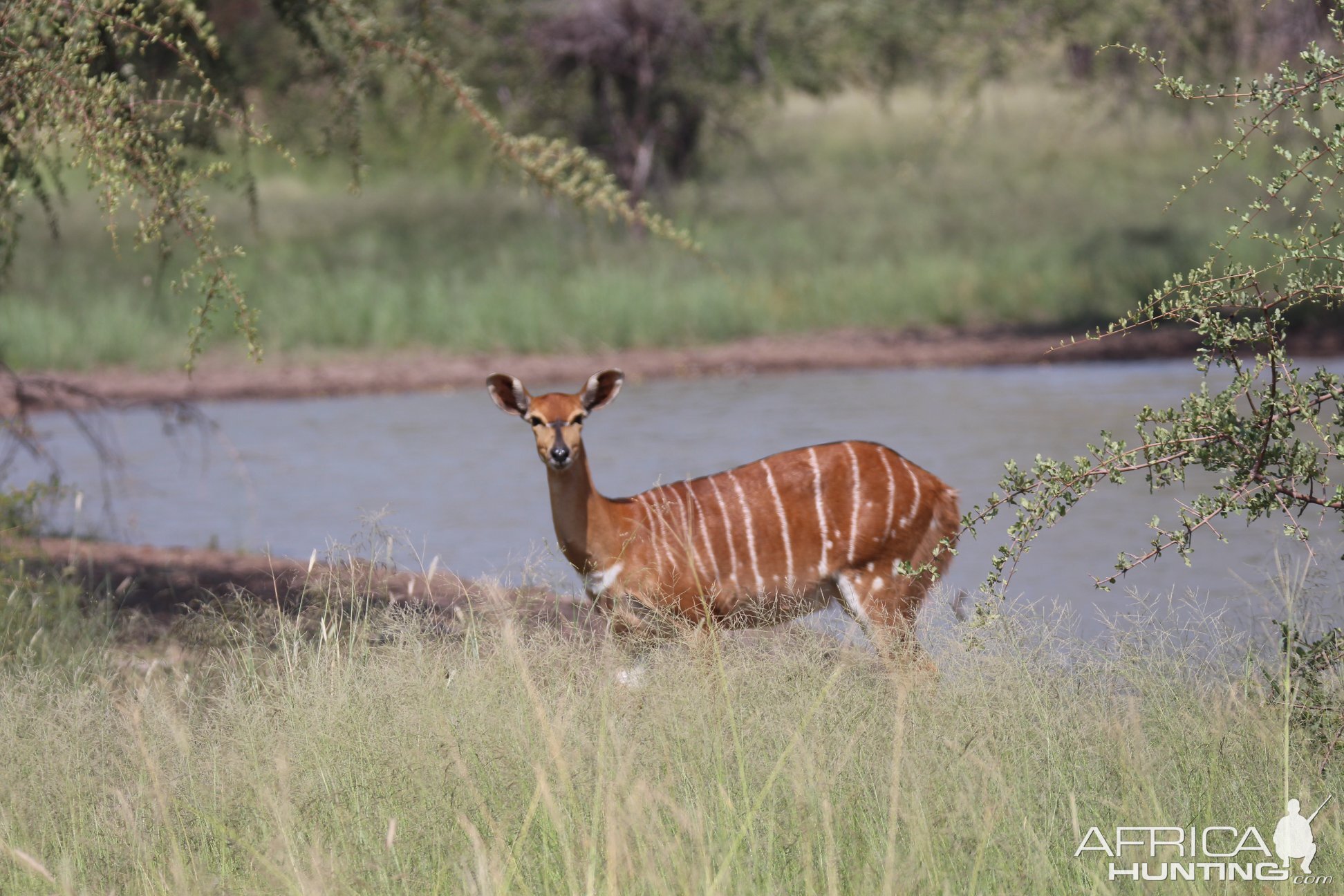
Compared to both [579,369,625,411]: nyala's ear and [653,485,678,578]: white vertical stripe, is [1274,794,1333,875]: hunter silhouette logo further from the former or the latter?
[579,369,625,411]: nyala's ear

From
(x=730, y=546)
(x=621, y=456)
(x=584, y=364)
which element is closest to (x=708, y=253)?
(x=584, y=364)

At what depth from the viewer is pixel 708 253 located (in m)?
22.5

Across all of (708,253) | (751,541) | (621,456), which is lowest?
(621,456)

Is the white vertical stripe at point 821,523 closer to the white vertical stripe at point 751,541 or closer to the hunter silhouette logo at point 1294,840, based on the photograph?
the white vertical stripe at point 751,541

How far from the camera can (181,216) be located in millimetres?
6371

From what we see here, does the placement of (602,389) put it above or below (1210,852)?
above

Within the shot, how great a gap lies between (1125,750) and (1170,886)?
0.41 metres

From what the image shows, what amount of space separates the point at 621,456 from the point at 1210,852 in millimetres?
9657

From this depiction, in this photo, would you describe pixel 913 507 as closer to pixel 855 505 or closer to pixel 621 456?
pixel 855 505

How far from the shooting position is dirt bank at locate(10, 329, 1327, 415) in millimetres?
18891

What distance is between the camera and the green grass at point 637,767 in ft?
12.9

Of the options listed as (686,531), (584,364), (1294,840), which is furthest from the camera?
(584,364)

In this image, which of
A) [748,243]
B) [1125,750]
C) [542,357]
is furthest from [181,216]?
[748,243]

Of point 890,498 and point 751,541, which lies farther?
point 890,498
